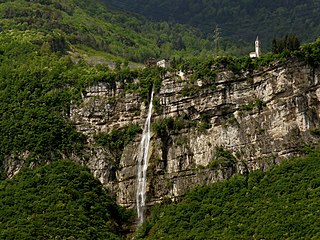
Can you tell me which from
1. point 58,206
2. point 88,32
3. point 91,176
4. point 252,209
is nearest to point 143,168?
point 91,176

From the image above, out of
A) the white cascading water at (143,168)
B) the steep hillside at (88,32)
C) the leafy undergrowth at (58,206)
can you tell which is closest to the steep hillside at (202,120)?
the white cascading water at (143,168)

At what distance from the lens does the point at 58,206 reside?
9644cm

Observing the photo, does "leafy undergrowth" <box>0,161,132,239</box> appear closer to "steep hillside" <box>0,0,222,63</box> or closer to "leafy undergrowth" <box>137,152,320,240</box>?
"leafy undergrowth" <box>137,152,320,240</box>

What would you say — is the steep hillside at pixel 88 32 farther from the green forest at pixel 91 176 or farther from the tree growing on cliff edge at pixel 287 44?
the tree growing on cliff edge at pixel 287 44

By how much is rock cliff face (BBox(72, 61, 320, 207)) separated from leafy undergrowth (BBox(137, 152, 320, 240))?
8.24 ft

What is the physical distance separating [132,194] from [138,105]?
13085 mm

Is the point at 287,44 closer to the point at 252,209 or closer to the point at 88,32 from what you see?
the point at 252,209

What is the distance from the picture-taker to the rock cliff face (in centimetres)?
9912

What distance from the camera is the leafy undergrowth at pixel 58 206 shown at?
92.2 meters

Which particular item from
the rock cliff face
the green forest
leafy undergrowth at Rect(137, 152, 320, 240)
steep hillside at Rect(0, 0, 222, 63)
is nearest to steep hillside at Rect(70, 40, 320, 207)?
the rock cliff face

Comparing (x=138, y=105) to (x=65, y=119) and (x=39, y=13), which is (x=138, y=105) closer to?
(x=65, y=119)

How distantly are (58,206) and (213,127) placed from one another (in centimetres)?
2235

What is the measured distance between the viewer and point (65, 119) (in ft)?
366

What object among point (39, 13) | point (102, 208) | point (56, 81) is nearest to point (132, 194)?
point (102, 208)
